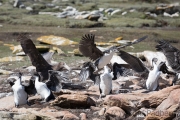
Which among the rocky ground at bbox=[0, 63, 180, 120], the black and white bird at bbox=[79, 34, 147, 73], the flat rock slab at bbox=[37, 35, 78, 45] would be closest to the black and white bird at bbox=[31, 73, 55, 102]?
the rocky ground at bbox=[0, 63, 180, 120]

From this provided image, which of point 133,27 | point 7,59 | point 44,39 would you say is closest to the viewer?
point 7,59

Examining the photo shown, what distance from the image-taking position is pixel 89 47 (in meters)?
10.4

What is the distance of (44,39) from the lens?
21.1 m

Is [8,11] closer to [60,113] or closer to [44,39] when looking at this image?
[44,39]

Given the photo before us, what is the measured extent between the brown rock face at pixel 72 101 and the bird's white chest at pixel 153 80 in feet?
6.57

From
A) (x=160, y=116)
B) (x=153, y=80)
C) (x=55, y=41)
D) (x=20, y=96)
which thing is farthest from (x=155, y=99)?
(x=55, y=41)

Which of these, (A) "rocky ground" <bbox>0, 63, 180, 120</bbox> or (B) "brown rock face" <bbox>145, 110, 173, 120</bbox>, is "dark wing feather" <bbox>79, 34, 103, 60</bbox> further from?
(B) "brown rock face" <bbox>145, 110, 173, 120</bbox>

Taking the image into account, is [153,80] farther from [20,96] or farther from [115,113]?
[20,96]

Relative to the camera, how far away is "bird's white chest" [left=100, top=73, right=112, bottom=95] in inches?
392

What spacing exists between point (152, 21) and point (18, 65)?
737 inches

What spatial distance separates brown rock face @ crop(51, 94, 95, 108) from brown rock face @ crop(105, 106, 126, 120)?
77cm

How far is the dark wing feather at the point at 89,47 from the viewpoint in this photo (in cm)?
1017

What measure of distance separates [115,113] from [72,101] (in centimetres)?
109

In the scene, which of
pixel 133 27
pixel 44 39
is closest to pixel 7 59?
pixel 44 39
